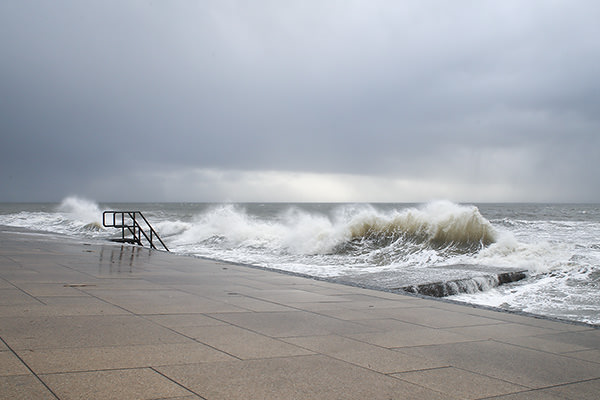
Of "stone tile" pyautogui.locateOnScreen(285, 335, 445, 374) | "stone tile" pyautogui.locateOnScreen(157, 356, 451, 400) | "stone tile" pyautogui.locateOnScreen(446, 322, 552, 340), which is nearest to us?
"stone tile" pyautogui.locateOnScreen(157, 356, 451, 400)

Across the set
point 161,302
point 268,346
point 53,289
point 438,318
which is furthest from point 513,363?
point 53,289

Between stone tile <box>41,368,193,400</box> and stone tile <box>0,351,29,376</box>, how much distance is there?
19 cm

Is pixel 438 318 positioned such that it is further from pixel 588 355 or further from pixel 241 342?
pixel 241 342

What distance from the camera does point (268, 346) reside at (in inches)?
161

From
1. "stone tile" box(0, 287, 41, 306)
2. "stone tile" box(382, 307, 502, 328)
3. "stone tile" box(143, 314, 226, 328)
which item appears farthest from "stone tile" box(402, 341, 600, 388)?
"stone tile" box(0, 287, 41, 306)

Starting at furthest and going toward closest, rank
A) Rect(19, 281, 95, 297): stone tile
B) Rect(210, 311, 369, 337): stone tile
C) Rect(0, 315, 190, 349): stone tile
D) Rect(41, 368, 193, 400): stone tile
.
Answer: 1. Rect(19, 281, 95, 297): stone tile
2. Rect(210, 311, 369, 337): stone tile
3. Rect(0, 315, 190, 349): stone tile
4. Rect(41, 368, 193, 400): stone tile

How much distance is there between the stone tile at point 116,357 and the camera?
325 cm

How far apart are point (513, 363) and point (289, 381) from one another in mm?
1891

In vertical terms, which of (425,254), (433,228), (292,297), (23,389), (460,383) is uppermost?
(433,228)

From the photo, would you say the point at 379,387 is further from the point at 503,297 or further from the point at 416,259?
the point at 416,259

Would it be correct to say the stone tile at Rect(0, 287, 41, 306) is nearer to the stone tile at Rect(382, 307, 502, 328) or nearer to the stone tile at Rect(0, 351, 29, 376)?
the stone tile at Rect(0, 351, 29, 376)

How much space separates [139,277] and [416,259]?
11302 millimetres

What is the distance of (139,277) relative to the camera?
837cm

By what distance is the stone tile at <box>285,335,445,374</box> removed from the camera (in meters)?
3.68
